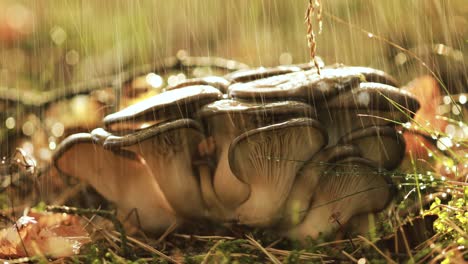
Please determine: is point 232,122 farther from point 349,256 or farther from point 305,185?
point 349,256

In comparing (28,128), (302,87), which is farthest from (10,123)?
(302,87)

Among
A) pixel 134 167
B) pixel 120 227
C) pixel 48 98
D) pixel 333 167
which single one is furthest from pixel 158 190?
pixel 48 98

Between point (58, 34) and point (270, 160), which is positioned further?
point (58, 34)

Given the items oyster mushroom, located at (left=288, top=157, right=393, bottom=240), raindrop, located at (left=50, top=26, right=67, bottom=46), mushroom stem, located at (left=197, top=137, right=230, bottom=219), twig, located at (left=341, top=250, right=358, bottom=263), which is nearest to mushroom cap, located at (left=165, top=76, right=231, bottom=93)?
mushroom stem, located at (left=197, top=137, right=230, bottom=219)

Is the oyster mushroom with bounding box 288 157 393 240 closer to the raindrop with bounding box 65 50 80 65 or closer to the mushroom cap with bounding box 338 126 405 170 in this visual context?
the mushroom cap with bounding box 338 126 405 170

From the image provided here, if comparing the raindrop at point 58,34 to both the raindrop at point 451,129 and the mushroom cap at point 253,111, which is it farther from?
the mushroom cap at point 253,111

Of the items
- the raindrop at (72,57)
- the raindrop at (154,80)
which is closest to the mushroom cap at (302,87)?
the raindrop at (154,80)
